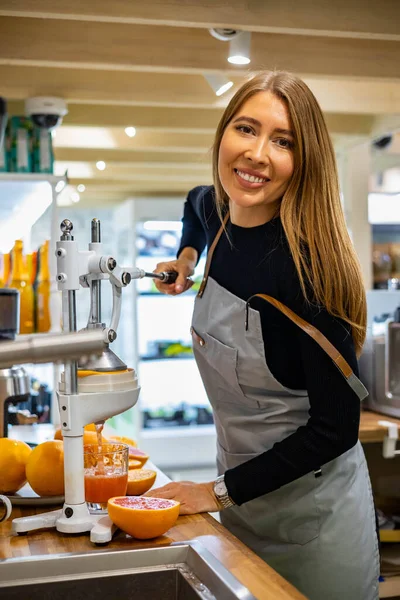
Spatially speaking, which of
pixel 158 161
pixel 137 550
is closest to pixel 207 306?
pixel 137 550

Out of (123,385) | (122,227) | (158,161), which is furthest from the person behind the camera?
(122,227)

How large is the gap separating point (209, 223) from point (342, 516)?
0.89 meters

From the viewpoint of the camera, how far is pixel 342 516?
1.91 m

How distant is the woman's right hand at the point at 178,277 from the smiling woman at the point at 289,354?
24 cm

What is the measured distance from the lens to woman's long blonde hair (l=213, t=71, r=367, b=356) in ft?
5.84

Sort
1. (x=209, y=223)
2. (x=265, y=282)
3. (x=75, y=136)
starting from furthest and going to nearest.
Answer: (x=75, y=136)
(x=209, y=223)
(x=265, y=282)

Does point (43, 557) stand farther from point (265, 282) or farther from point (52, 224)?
point (52, 224)

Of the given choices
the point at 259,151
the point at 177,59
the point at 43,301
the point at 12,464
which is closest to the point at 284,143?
the point at 259,151

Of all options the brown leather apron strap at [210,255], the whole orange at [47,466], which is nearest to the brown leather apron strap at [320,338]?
the brown leather apron strap at [210,255]

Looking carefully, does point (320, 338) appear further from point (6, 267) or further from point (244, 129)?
point (6, 267)

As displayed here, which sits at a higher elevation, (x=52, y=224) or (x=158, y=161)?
(x=158, y=161)

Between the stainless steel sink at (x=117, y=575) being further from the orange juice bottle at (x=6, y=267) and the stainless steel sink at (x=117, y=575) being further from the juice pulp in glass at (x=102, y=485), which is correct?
the orange juice bottle at (x=6, y=267)

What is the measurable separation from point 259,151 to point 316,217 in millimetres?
201

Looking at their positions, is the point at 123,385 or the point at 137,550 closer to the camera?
the point at 137,550
